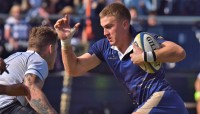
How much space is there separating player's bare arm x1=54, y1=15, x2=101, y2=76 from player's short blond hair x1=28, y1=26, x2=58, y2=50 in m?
0.13

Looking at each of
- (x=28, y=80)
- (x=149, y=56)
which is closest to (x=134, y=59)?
(x=149, y=56)

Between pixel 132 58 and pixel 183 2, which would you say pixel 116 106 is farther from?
pixel 132 58

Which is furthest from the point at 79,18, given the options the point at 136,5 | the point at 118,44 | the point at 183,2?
the point at 118,44

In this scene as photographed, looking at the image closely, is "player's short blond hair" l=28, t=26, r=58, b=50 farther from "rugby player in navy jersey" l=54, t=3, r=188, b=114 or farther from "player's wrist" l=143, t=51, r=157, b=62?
"player's wrist" l=143, t=51, r=157, b=62

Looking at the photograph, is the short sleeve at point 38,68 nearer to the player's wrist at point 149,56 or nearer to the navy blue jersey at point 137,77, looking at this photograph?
the navy blue jersey at point 137,77

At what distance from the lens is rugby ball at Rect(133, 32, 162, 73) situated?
734cm

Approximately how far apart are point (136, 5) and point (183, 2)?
104cm

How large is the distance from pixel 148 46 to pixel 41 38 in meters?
1.24

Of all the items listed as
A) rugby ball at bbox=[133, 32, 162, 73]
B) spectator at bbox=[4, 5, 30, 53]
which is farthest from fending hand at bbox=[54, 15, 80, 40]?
spectator at bbox=[4, 5, 30, 53]

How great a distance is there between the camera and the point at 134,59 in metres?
7.21

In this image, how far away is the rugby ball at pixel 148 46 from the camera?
24.1 ft

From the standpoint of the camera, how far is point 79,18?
14.6 metres

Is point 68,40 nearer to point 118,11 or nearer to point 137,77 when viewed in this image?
point 118,11

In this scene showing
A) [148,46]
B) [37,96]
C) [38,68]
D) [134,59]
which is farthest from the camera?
[148,46]
